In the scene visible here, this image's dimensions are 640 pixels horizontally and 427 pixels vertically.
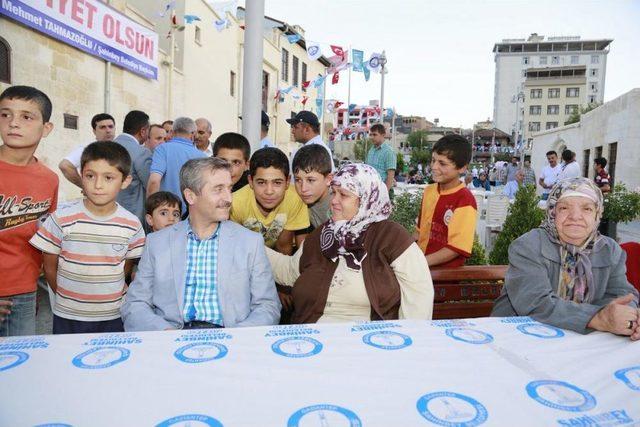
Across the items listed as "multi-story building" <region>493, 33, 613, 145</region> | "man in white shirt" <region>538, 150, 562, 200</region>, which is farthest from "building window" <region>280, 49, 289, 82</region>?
"multi-story building" <region>493, 33, 613, 145</region>

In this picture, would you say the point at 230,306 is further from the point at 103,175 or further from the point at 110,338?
the point at 103,175

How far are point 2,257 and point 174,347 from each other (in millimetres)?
1375

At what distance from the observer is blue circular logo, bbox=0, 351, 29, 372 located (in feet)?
4.79

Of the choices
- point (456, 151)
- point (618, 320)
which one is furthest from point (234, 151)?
point (618, 320)

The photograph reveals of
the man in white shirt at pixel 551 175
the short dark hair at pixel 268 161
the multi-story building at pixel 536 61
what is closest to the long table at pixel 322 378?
the short dark hair at pixel 268 161

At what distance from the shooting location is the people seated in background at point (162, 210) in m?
3.48

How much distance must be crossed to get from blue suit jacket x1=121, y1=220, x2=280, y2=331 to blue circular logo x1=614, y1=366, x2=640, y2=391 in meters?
1.45

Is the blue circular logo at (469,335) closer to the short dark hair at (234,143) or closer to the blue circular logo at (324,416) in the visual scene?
the blue circular logo at (324,416)

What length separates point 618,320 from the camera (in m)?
1.82

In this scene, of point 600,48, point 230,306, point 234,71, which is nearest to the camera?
point 230,306

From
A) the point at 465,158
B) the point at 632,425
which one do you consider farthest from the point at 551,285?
the point at 465,158

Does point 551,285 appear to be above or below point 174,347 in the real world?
above

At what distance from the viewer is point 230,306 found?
219cm

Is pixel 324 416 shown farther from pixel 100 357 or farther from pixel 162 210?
pixel 162 210
